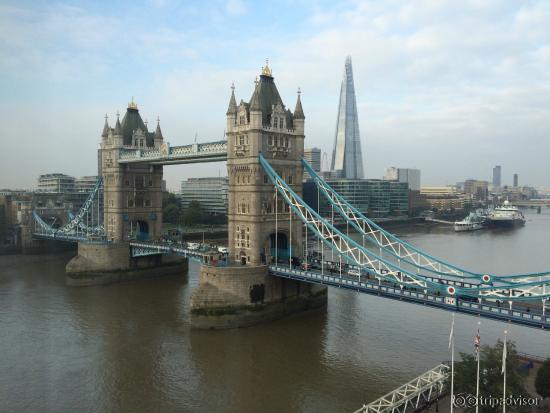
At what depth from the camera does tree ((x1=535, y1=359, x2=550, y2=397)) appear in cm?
2219

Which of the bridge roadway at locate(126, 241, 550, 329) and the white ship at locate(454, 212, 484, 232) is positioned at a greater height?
the bridge roadway at locate(126, 241, 550, 329)

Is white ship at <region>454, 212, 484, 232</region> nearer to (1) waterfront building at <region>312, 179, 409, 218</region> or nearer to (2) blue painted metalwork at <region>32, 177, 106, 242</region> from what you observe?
(1) waterfront building at <region>312, 179, 409, 218</region>

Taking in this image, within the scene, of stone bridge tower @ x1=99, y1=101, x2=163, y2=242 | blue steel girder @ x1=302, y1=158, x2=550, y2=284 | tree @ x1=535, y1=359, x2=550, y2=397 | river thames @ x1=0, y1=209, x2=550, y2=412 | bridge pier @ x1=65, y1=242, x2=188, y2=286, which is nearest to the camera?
tree @ x1=535, y1=359, x2=550, y2=397

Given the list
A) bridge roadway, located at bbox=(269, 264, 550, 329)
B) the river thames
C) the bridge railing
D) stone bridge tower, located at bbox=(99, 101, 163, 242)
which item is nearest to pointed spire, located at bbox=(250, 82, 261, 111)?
bridge roadway, located at bbox=(269, 264, 550, 329)

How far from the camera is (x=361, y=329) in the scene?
38.8 metres

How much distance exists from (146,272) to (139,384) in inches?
1276

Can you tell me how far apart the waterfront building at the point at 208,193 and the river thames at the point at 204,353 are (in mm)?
95624

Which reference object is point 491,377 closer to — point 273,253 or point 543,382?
point 543,382

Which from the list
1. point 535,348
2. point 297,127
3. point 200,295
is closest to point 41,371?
point 200,295

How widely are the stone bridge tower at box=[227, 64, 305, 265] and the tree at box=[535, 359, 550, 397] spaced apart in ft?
76.1

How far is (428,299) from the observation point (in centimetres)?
3081

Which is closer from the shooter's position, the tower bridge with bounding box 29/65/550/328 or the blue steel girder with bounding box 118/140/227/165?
the tower bridge with bounding box 29/65/550/328

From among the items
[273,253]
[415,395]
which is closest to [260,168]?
[273,253]

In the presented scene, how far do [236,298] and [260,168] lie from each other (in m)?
11.3
